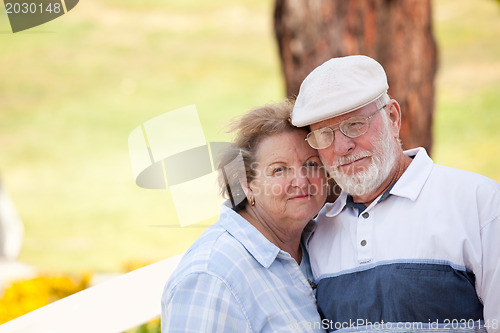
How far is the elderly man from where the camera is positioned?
6.56 ft

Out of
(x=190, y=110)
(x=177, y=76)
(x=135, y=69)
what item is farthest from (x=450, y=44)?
(x=190, y=110)

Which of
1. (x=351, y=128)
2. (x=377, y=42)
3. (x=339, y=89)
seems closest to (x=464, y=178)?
(x=351, y=128)

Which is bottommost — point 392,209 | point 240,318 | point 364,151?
point 240,318

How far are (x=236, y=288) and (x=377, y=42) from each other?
2938 millimetres

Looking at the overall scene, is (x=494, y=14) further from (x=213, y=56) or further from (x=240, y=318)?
(x=240, y=318)

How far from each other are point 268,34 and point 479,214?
14972mm

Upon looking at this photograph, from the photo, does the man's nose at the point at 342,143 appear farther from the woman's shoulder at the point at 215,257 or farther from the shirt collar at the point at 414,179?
the woman's shoulder at the point at 215,257

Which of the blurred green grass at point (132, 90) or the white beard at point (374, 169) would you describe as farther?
Result: the blurred green grass at point (132, 90)

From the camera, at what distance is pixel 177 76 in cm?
1582

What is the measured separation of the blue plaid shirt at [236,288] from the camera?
196 cm

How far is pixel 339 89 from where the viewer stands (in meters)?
2.14

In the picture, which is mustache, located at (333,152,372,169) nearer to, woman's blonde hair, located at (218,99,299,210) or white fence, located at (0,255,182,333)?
woman's blonde hair, located at (218,99,299,210)

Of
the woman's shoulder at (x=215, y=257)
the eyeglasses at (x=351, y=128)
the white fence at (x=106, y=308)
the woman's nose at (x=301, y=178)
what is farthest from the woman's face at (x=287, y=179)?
the white fence at (x=106, y=308)

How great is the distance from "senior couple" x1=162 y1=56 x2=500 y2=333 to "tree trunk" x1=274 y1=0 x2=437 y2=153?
2.01m
